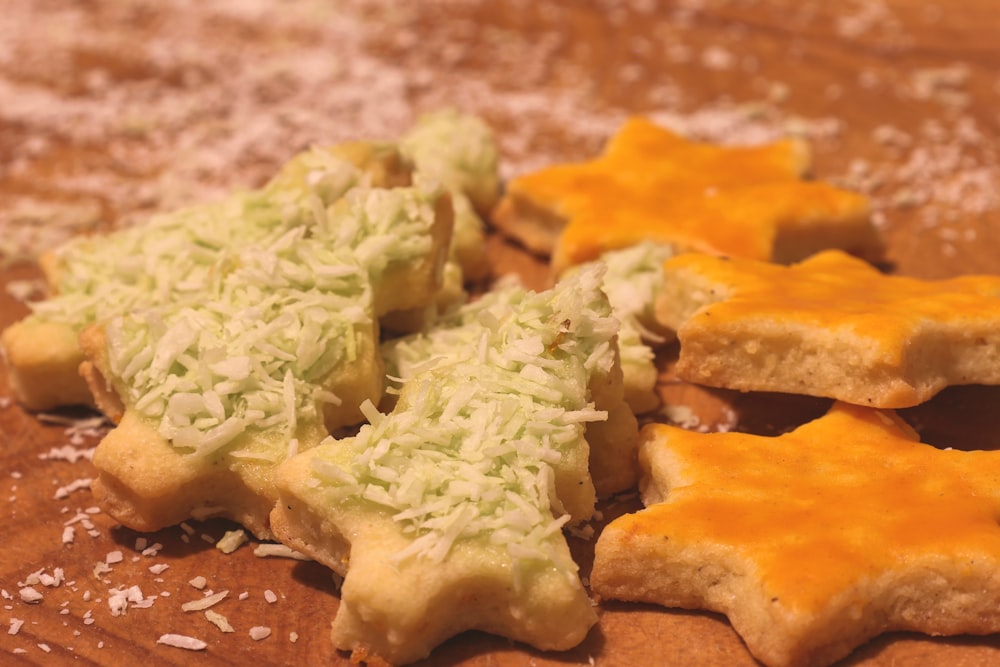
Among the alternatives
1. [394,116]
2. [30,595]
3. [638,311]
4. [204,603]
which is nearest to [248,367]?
[204,603]

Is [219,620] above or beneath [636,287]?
beneath

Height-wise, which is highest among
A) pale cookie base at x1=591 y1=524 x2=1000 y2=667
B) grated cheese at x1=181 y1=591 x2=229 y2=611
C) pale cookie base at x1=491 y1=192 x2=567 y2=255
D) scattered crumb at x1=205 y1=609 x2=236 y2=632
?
pale cookie base at x1=491 y1=192 x2=567 y2=255

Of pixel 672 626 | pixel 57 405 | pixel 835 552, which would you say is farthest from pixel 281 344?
pixel 835 552

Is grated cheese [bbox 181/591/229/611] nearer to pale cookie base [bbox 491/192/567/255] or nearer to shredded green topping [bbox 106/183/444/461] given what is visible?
shredded green topping [bbox 106/183/444/461]

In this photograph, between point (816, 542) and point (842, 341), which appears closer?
point (816, 542)

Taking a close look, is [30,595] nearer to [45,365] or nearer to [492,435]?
[45,365]

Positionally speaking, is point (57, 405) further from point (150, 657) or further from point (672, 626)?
point (672, 626)

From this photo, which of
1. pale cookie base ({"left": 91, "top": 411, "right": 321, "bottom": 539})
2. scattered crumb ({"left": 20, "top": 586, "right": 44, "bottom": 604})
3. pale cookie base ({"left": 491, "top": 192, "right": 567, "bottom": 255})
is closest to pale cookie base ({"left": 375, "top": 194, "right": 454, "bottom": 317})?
pale cookie base ({"left": 91, "top": 411, "right": 321, "bottom": 539})
